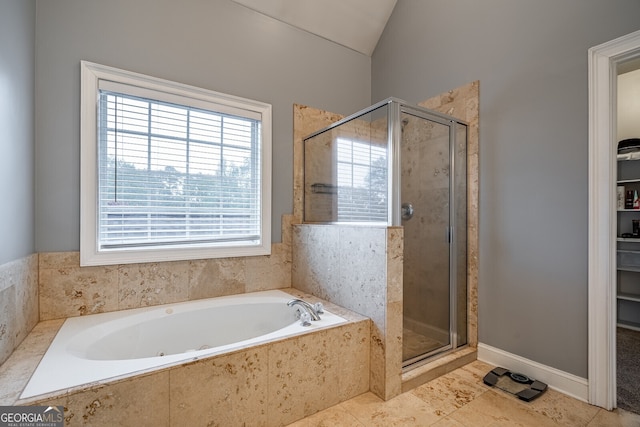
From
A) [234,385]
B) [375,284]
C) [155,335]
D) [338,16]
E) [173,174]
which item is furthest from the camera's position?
[338,16]

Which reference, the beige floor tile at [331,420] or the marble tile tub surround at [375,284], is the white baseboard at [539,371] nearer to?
the marble tile tub surround at [375,284]

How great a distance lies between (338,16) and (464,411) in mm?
3197

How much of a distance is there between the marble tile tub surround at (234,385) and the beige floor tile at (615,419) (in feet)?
3.86

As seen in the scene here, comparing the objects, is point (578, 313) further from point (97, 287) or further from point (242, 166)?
point (97, 287)

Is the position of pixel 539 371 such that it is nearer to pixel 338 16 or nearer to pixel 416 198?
pixel 416 198

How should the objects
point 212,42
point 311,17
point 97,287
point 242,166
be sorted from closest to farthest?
point 97,287 → point 212,42 → point 242,166 → point 311,17

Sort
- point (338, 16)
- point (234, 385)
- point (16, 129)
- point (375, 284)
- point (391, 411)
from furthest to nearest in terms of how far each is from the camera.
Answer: point (338, 16)
point (375, 284)
point (391, 411)
point (16, 129)
point (234, 385)

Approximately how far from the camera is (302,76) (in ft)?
8.80

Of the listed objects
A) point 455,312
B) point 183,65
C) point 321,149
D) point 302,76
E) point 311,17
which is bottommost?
point 455,312

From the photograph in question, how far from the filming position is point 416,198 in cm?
196

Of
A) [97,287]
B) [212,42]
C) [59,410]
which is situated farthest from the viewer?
[212,42]

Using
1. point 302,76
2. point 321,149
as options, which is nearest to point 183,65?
point 302,76

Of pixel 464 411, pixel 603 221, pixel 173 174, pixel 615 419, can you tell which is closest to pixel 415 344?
pixel 464 411

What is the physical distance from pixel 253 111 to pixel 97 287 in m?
1.68
